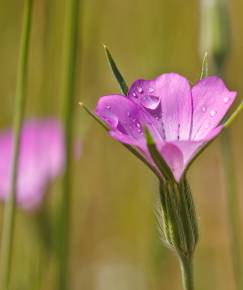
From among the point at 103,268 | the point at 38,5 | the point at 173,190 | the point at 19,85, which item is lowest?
the point at 103,268

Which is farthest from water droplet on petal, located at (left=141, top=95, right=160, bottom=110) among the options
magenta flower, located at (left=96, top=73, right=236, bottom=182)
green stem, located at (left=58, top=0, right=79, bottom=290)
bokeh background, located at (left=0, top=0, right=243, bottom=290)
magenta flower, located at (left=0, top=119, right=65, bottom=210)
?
bokeh background, located at (left=0, top=0, right=243, bottom=290)

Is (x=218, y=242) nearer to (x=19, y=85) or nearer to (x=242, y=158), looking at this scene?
→ (x=242, y=158)

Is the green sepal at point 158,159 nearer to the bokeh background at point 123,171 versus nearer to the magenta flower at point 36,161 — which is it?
the magenta flower at point 36,161

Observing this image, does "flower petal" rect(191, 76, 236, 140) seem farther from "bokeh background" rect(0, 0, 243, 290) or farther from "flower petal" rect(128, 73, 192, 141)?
"bokeh background" rect(0, 0, 243, 290)

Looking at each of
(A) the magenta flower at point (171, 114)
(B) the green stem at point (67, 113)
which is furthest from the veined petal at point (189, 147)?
(B) the green stem at point (67, 113)

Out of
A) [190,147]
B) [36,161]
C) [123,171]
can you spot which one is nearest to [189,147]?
[190,147]

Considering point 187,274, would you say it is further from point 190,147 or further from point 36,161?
point 36,161

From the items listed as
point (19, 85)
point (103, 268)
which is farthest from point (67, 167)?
point (103, 268)
